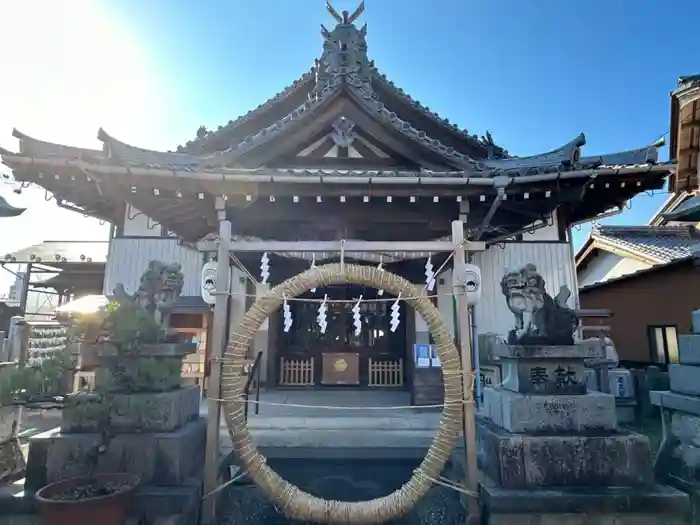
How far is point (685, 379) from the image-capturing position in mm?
4320

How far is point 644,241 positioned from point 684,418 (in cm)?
1324

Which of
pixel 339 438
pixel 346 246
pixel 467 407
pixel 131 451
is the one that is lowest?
pixel 339 438

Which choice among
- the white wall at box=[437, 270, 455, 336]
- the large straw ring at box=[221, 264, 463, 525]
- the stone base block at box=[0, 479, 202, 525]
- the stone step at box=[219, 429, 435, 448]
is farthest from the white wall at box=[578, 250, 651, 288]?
the stone base block at box=[0, 479, 202, 525]

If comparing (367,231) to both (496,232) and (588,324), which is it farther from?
(588,324)

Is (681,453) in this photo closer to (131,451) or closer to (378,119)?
(131,451)

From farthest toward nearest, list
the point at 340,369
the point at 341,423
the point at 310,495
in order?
the point at 340,369 → the point at 341,423 → the point at 310,495

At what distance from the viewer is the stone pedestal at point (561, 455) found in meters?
3.65

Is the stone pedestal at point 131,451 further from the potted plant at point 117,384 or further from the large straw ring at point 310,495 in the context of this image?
the large straw ring at point 310,495

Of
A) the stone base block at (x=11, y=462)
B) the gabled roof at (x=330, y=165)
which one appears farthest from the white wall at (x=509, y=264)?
the stone base block at (x=11, y=462)

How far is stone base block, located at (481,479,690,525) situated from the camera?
3.64 metres

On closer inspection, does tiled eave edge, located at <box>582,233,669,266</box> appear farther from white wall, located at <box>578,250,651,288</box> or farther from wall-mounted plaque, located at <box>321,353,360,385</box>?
wall-mounted plaque, located at <box>321,353,360,385</box>

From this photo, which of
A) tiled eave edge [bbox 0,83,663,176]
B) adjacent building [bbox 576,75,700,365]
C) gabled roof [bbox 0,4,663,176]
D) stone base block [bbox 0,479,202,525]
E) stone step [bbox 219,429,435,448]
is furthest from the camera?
adjacent building [bbox 576,75,700,365]

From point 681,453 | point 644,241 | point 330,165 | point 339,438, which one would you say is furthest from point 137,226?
point 644,241

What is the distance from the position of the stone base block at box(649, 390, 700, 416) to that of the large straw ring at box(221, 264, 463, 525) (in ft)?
7.96
